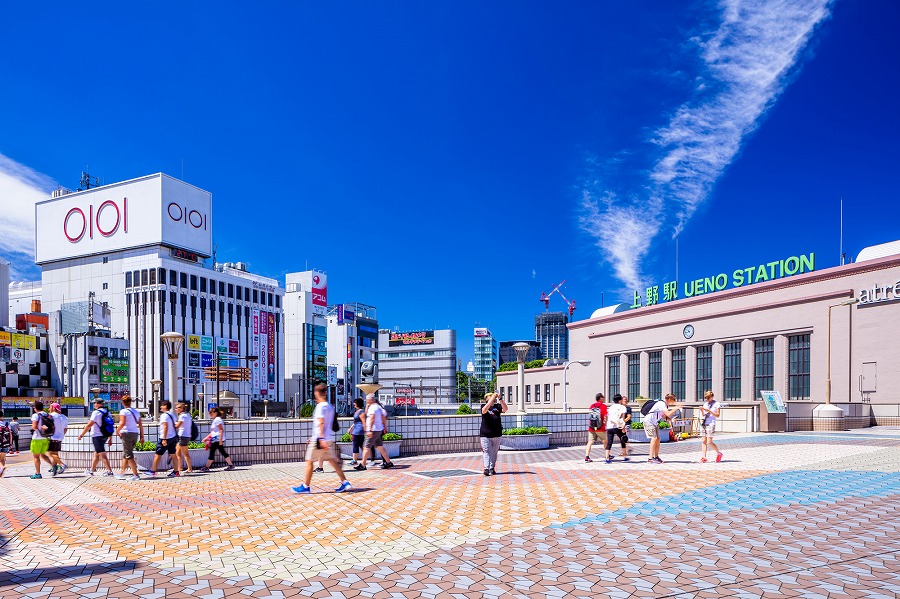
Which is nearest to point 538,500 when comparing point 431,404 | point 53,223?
point 53,223

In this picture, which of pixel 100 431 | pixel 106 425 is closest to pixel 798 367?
pixel 106 425

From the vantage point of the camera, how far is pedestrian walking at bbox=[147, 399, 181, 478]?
14805 mm

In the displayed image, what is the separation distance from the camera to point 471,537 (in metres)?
7.53

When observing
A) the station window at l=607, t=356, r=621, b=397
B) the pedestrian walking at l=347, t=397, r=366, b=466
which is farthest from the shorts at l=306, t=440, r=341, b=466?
the station window at l=607, t=356, r=621, b=397

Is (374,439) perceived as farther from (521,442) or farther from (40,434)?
(40,434)

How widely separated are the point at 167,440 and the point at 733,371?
125ft

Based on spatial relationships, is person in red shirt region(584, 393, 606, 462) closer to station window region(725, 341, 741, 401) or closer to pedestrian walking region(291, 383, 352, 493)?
pedestrian walking region(291, 383, 352, 493)

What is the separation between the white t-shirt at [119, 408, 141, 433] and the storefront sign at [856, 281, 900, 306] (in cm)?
3338

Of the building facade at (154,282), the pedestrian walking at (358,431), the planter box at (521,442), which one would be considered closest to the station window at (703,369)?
the planter box at (521,442)

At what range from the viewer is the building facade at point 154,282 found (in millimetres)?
99875

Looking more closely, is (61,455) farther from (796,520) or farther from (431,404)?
(431,404)

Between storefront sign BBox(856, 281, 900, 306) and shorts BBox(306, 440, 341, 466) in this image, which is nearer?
shorts BBox(306, 440, 341, 466)

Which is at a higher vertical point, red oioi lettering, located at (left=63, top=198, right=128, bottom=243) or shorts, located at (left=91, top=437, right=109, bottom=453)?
red oioi lettering, located at (left=63, top=198, right=128, bottom=243)

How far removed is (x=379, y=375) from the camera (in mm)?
170500
